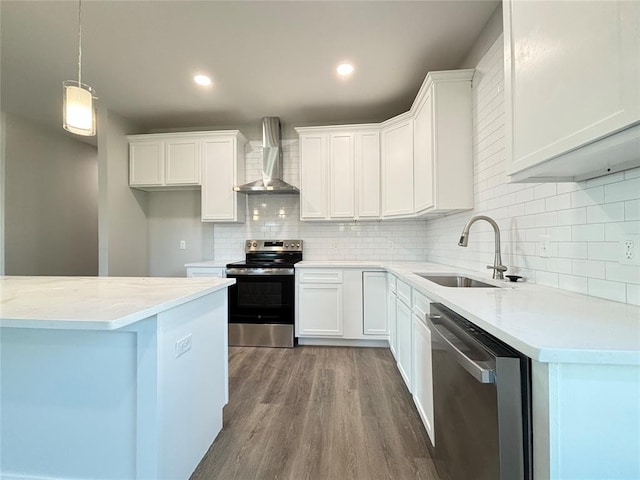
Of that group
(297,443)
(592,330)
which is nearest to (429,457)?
(297,443)

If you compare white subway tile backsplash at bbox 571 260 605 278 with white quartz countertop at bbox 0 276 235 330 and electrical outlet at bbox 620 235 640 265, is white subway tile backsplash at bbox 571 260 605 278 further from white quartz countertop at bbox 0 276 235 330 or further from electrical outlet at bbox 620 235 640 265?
white quartz countertop at bbox 0 276 235 330

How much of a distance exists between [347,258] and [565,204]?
8.21 feet

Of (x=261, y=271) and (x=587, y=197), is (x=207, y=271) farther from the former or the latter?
(x=587, y=197)

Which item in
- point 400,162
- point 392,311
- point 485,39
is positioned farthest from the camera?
point 400,162

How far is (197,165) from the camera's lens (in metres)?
3.48

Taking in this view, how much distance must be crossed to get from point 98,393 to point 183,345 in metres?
0.37

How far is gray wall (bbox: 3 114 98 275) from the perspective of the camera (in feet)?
11.8

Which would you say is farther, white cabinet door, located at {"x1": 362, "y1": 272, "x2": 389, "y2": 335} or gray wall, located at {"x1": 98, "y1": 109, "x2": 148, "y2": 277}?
gray wall, located at {"x1": 98, "y1": 109, "x2": 148, "y2": 277}

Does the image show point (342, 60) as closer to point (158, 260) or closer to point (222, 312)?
point (222, 312)

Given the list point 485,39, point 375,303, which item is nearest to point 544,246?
point 485,39

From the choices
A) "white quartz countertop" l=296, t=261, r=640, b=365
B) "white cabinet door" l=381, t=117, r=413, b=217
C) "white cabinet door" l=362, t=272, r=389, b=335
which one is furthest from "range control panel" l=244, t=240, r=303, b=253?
"white quartz countertop" l=296, t=261, r=640, b=365

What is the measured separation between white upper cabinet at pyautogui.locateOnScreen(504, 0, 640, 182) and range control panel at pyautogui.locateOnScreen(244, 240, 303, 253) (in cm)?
278

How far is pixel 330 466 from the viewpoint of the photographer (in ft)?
4.74

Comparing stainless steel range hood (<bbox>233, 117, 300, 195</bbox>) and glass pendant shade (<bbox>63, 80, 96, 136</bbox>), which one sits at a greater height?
stainless steel range hood (<bbox>233, 117, 300, 195</bbox>)
